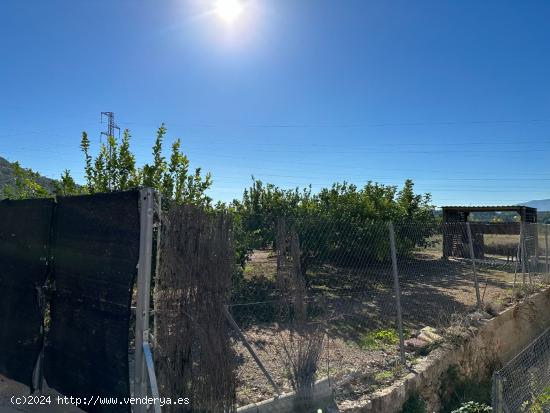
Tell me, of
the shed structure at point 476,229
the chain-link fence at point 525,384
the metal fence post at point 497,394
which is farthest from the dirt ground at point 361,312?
the metal fence post at point 497,394

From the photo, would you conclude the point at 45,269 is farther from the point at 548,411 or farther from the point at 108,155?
the point at 548,411

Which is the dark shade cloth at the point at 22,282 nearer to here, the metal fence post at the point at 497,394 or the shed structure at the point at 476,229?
the metal fence post at the point at 497,394

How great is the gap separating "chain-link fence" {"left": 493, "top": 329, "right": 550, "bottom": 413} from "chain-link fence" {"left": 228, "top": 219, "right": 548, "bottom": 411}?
915 millimetres

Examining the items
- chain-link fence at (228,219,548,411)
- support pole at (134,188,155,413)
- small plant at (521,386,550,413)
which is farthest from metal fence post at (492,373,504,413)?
support pole at (134,188,155,413)

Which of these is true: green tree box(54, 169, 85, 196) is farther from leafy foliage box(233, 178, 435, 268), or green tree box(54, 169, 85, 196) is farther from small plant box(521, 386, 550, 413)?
small plant box(521, 386, 550, 413)

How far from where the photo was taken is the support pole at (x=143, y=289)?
8.83ft

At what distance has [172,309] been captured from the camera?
302cm

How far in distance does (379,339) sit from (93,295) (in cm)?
448

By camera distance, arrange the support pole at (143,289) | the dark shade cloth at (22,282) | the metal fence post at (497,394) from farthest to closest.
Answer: the dark shade cloth at (22,282) → the metal fence post at (497,394) → the support pole at (143,289)

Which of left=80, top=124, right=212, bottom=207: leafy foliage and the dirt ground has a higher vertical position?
left=80, top=124, right=212, bottom=207: leafy foliage

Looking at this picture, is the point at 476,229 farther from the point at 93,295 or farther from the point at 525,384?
the point at 93,295

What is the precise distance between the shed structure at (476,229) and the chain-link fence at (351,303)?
7 cm

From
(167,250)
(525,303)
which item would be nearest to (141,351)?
(167,250)

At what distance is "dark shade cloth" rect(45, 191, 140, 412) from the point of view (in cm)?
273
